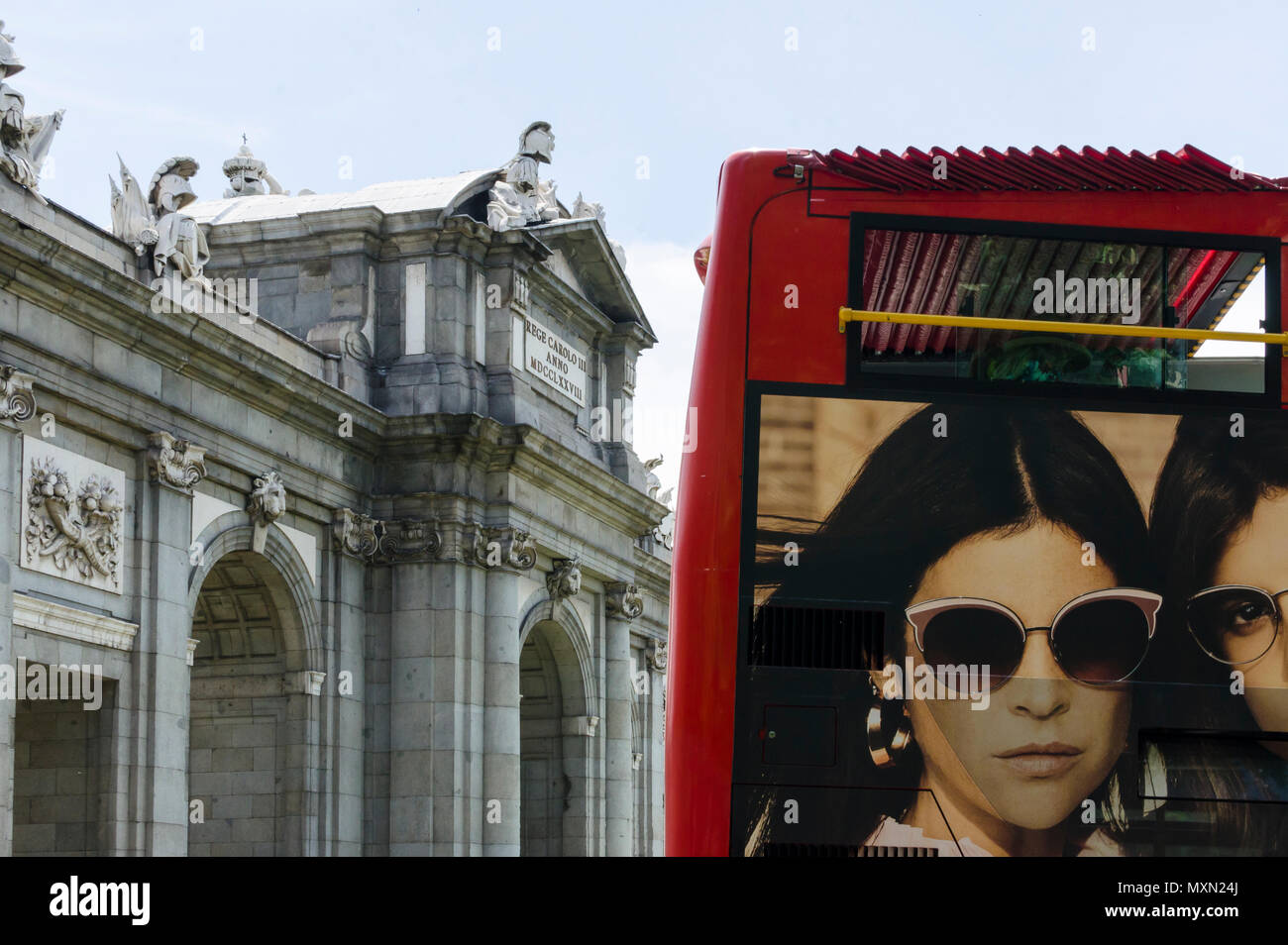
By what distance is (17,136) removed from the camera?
80.9 feet

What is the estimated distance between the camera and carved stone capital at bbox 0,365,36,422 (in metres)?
23.3

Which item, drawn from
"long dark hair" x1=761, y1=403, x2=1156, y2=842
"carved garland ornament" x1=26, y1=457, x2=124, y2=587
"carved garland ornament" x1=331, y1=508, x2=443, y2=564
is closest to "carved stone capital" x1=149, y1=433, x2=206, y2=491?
"carved garland ornament" x1=26, y1=457, x2=124, y2=587

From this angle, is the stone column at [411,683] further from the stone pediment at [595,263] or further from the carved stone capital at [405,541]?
the stone pediment at [595,263]

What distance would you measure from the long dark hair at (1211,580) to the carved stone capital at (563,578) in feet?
88.2

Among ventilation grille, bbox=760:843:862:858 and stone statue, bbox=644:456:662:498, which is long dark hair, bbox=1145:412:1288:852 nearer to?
ventilation grille, bbox=760:843:862:858

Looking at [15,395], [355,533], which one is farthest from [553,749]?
[15,395]

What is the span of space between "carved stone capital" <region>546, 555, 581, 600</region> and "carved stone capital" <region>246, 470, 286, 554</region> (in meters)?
7.72

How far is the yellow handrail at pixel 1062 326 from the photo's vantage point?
9984 mm

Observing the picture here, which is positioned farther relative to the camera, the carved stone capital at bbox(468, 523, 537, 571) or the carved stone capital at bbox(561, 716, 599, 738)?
the carved stone capital at bbox(561, 716, 599, 738)

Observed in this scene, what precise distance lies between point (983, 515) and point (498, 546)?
24.2 meters

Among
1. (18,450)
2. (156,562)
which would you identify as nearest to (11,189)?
(18,450)

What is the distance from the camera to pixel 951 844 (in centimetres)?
923

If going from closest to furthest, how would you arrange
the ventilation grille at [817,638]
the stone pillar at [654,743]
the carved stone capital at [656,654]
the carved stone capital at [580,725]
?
the ventilation grille at [817,638] → the carved stone capital at [580,725] → the carved stone capital at [656,654] → the stone pillar at [654,743]

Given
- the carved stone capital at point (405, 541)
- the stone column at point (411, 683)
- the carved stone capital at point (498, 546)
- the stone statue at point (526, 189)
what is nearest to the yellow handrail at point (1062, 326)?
the stone column at point (411, 683)
